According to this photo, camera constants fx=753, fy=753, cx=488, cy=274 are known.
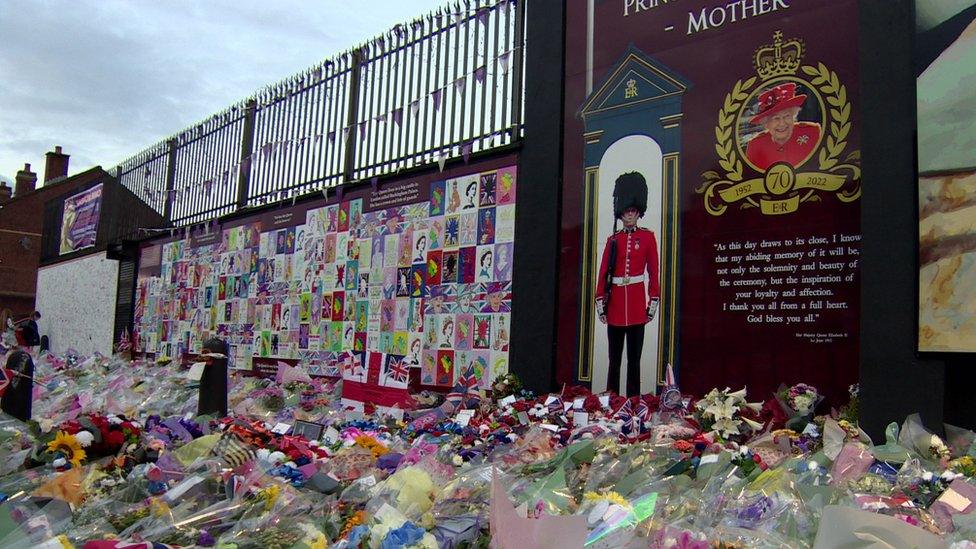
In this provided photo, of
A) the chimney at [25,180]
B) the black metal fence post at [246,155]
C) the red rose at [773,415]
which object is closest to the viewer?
the red rose at [773,415]

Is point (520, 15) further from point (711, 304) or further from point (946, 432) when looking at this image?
point (946, 432)

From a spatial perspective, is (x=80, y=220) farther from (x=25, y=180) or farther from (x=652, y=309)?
(x=25, y=180)

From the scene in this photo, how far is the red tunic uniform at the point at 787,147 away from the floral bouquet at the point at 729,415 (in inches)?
67.4

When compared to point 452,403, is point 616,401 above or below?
above

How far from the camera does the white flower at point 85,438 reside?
3178 mm

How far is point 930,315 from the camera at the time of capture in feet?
13.8

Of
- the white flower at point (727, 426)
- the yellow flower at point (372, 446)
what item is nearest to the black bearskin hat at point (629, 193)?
the white flower at point (727, 426)

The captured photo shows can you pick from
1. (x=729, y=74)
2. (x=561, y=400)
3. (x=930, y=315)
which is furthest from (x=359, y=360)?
(x=930, y=315)

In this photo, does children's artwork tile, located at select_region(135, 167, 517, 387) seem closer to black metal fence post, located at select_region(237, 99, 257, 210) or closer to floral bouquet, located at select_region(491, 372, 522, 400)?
floral bouquet, located at select_region(491, 372, 522, 400)

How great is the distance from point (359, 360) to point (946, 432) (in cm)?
426

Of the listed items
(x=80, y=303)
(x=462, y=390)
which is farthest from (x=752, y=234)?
(x=80, y=303)

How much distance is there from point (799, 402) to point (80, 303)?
1714 cm

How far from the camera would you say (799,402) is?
16.3 feet

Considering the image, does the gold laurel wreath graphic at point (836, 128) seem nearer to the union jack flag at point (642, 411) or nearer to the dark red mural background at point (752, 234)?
the dark red mural background at point (752, 234)
